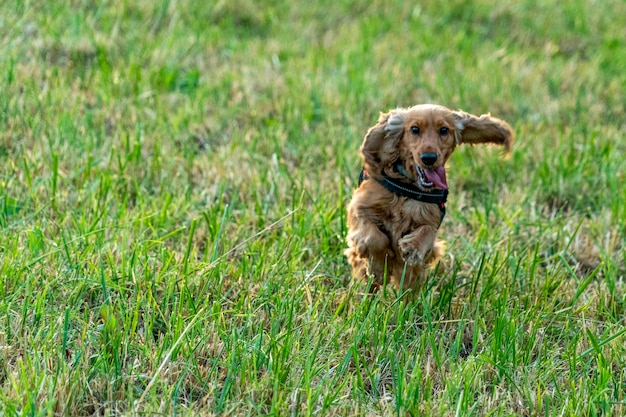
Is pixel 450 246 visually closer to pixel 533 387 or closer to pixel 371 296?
pixel 371 296

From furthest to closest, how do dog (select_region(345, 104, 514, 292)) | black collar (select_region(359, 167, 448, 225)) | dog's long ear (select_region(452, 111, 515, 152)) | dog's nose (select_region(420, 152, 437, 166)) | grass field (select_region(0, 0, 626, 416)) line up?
1. dog's long ear (select_region(452, 111, 515, 152))
2. black collar (select_region(359, 167, 448, 225))
3. dog (select_region(345, 104, 514, 292))
4. dog's nose (select_region(420, 152, 437, 166))
5. grass field (select_region(0, 0, 626, 416))

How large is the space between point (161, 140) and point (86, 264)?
5.49ft

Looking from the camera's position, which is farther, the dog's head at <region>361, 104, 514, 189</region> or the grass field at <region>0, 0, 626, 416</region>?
the dog's head at <region>361, 104, 514, 189</region>

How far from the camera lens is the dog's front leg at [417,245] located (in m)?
3.45

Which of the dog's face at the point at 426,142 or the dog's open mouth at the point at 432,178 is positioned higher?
the dog's face at the point at 426,142

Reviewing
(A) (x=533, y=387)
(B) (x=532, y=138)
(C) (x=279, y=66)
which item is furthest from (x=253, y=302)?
(C) (x=279, y=66)

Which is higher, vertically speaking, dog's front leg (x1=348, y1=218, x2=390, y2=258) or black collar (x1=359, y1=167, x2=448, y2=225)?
black collar (x1=359, y1=167, x2=448, y2=225)

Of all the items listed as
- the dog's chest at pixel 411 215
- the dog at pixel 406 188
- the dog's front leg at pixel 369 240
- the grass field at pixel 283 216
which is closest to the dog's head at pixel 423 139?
the dog at pixel 406 188

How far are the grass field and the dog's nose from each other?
61cm

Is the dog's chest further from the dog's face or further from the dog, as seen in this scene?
the dog's face

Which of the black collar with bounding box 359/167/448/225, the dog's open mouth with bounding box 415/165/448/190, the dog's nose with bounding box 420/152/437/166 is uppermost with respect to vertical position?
the dog's nose with bounding box 420/152/437/166

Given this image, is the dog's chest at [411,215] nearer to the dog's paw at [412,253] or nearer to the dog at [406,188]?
the dog at [406,188]

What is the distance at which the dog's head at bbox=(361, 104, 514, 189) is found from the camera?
11.1 feet

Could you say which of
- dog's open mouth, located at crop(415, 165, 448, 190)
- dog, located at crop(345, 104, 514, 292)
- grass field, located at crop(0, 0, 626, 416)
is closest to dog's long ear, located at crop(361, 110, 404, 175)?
dog, located at crop(345, 104, 514, 292)
